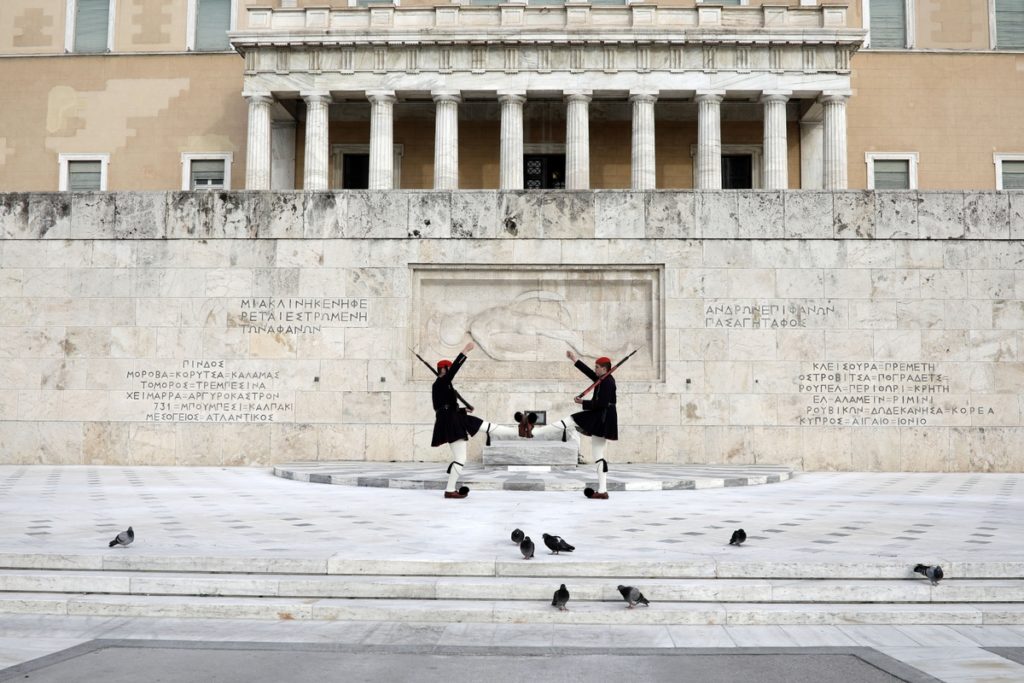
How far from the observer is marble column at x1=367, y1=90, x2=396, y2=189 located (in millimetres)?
42344

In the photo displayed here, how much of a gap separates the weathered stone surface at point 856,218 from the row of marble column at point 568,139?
857 inches

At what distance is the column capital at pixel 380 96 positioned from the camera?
42281 millimetres

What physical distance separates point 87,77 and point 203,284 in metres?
32.4

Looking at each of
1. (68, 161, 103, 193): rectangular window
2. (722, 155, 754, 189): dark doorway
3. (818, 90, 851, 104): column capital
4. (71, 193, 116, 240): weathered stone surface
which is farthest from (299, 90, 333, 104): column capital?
(71, 193, 116, 240): weathered stone surface

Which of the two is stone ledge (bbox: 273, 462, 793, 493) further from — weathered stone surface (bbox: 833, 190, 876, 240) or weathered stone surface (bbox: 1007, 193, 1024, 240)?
weathered stone surface (bbox: 1007, 193, 1024, 240)

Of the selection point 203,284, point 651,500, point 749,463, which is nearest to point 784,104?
point 749,463

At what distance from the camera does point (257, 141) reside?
42375mm

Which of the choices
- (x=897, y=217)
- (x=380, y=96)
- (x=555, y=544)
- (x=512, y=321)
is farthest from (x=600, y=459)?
(x=380, y=96)

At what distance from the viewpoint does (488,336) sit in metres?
20.6

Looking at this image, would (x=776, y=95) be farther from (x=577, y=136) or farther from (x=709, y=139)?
(x=577, y=136)

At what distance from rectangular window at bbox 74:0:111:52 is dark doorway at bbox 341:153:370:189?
13064 millimetres

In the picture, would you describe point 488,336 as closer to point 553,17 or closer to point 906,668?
point 906,668

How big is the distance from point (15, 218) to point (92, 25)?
101 feet

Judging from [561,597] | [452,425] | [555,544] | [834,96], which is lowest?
[561,597]
